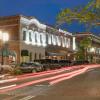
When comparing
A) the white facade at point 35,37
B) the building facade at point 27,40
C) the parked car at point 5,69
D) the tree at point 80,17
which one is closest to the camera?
the tree at point 80,17

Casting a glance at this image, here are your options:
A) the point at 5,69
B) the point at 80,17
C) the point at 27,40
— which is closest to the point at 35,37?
the point at 27,40

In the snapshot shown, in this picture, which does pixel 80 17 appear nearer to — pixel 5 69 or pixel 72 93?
pixel 72 93

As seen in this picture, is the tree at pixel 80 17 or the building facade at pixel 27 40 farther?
the building facade at pixel 27 40

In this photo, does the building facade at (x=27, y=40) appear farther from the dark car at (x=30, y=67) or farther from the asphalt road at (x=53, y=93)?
the asphalt road at (x=53, y=93)

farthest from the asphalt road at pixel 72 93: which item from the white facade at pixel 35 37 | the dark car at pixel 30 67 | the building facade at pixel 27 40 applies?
the white facade at pixel 35 37

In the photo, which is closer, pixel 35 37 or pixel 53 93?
pixel 53 93

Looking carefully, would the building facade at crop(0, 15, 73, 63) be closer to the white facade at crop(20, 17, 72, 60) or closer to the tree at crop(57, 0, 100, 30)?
the white facade at crop(20, 17, 72, 60)

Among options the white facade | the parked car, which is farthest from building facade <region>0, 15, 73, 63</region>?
the parked car

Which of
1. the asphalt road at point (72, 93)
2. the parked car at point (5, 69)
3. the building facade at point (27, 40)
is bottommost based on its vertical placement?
the asphalt road at point (72, 93)

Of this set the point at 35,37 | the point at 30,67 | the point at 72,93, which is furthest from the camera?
the point at 35,37

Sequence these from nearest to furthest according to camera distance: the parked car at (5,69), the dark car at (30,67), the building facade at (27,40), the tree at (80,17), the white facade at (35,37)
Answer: the tree at (80,17) → the parked car at (5,69) → the dark car at (30,67) → the building facade at (27,40) → the white facade at (35,37)

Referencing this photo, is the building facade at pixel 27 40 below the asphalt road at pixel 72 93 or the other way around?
the other way around

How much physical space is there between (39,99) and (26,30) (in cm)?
5092

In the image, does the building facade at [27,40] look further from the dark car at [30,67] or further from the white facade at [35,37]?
the dark car at [30,67]
